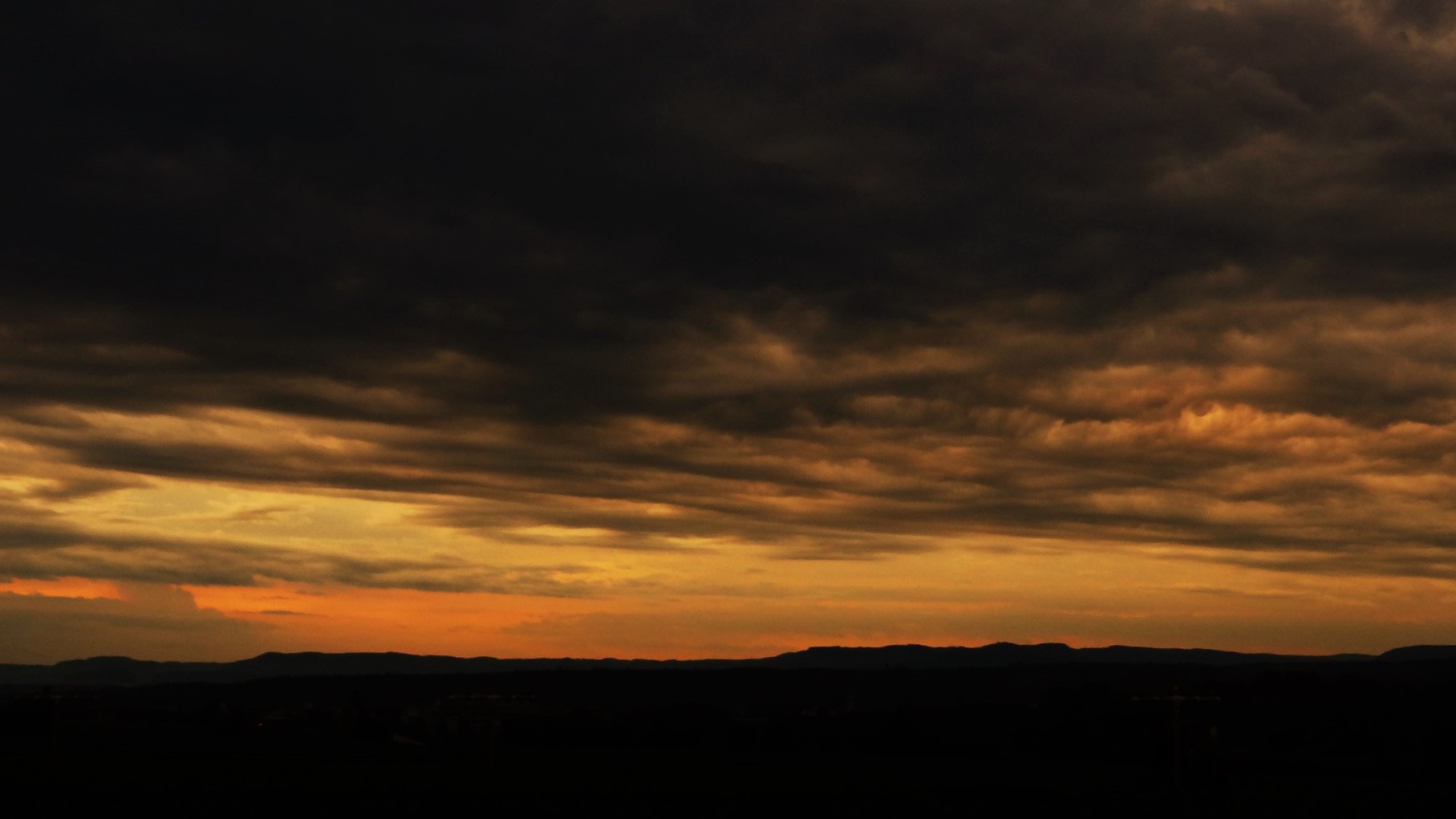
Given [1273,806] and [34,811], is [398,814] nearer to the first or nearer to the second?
[34,811]

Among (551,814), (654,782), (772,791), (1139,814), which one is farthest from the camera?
(654,782)

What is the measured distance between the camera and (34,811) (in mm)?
127812

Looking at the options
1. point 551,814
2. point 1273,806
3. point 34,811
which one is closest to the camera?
point 34,811

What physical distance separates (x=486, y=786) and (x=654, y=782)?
22.3 m

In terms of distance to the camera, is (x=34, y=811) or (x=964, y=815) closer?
(x=34, y=811)

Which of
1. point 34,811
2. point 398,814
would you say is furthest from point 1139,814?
point 34,811

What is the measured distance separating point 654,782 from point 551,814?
53688 mm

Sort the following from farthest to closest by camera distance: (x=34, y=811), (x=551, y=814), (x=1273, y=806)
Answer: (x=1273, y=806), (x=551, y=814), (x=34, y=811)

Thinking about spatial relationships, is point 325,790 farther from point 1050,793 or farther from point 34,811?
point 1050,793

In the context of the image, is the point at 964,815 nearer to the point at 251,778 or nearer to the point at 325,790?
the point at 325,790

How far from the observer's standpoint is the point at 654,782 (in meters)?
189

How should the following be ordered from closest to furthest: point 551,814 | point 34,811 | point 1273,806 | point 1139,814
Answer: point 34,811
point 551,814
point 1139,814
point 1273,806

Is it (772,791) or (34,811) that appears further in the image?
(772,791)

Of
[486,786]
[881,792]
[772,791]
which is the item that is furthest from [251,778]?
[881,792]
